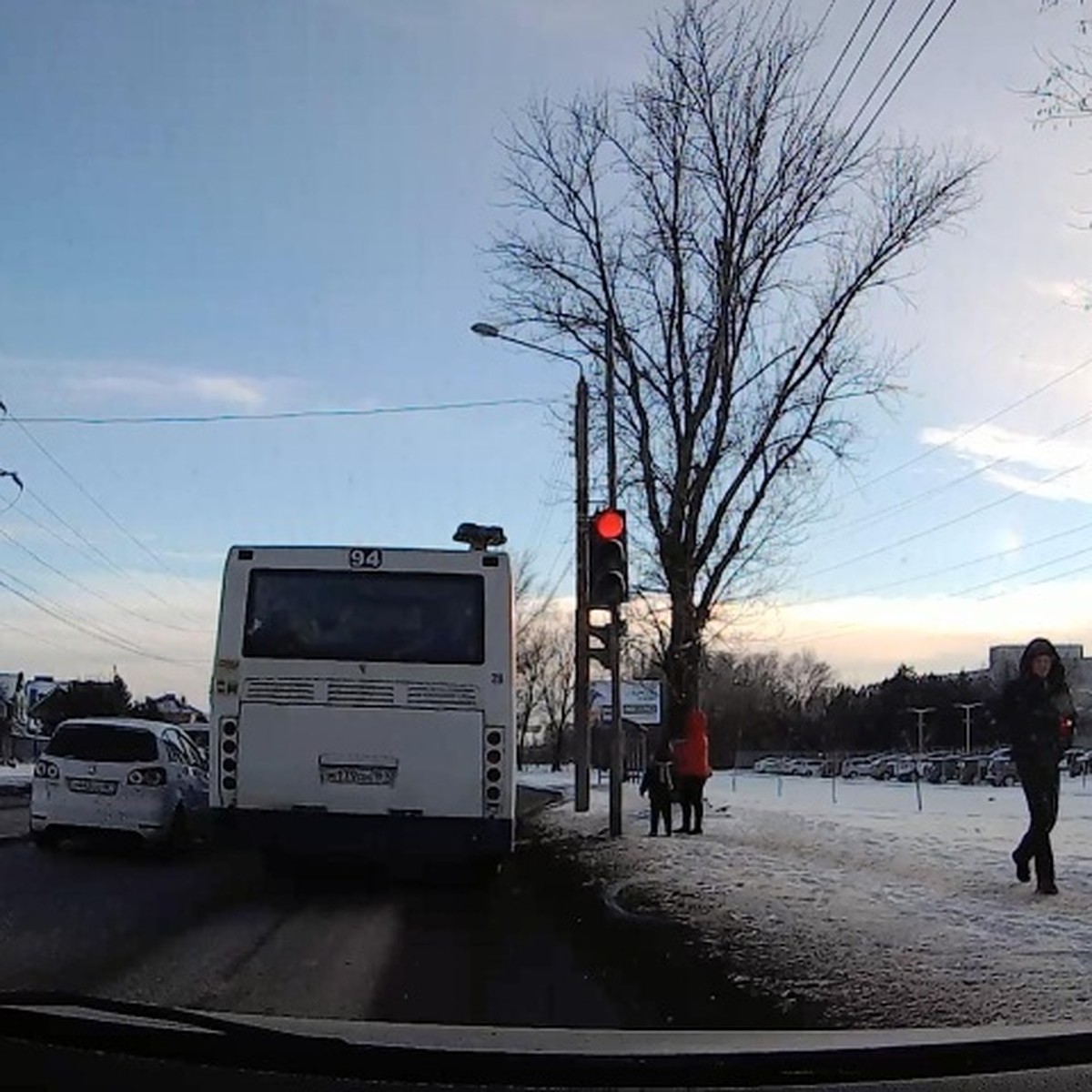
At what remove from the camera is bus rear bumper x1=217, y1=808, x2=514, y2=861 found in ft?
42.1

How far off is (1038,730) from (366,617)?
18.3 ft

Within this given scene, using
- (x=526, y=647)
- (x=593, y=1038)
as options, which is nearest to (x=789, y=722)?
(x=526, y=647)

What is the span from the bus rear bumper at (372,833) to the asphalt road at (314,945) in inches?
16.9

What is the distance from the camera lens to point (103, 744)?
1664cm

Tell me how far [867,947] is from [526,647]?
69.8m

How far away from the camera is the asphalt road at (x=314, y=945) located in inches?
307

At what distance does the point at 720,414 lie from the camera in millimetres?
23078

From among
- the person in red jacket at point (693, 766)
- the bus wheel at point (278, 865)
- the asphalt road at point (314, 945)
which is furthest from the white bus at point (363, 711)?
the person in red jacket at point (693, 766)

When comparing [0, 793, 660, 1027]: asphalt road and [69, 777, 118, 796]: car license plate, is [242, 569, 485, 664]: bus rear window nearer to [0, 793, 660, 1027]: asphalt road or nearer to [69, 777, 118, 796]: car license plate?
[0, 793, 660, 1027]: asphalt road

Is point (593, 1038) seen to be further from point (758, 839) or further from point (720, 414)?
point (720, 414)

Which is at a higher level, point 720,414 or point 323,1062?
point 720,414

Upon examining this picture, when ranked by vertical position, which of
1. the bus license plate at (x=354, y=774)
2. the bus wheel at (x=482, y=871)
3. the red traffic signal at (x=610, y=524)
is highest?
the red traffic signal at (x=610, y=524)

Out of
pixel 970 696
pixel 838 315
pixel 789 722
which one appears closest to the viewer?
pixel 838 315

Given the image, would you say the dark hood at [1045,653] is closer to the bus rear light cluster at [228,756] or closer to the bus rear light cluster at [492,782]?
the bus rear light cluster at [492,782]
